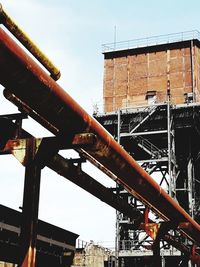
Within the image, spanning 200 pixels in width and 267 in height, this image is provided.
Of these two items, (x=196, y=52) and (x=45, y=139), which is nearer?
(x=45, y=139)

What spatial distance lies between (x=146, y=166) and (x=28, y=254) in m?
27.4

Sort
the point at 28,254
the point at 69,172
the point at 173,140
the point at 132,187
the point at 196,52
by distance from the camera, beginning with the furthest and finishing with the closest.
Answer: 1. the point at 196,52
2. the point at 173,140
3. the point at 132,187
4. the point at 69,172
5. the point at 28,254

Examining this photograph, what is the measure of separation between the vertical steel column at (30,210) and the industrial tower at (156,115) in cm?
2422

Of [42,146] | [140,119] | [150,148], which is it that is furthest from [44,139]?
[150,148]

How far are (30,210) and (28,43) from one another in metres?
2.51

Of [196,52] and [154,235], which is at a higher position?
[196,52]

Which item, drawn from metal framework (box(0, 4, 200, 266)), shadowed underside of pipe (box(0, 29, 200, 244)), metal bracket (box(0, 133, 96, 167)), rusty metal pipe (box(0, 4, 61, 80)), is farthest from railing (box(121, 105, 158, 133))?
rusty metal pipe (box(0, 4, 61, 80))

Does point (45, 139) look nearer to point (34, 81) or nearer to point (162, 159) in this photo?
point (34, 81)

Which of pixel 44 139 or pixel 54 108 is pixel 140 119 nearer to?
pixel 44 139

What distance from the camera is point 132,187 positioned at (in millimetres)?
11016

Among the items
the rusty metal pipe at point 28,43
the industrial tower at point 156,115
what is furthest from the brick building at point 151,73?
the rusty metal pipe at point 28,43

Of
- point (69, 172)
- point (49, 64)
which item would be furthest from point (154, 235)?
point (49, 64)

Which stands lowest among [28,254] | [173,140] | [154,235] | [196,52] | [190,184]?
[28,254]

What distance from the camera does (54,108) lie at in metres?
6.88
